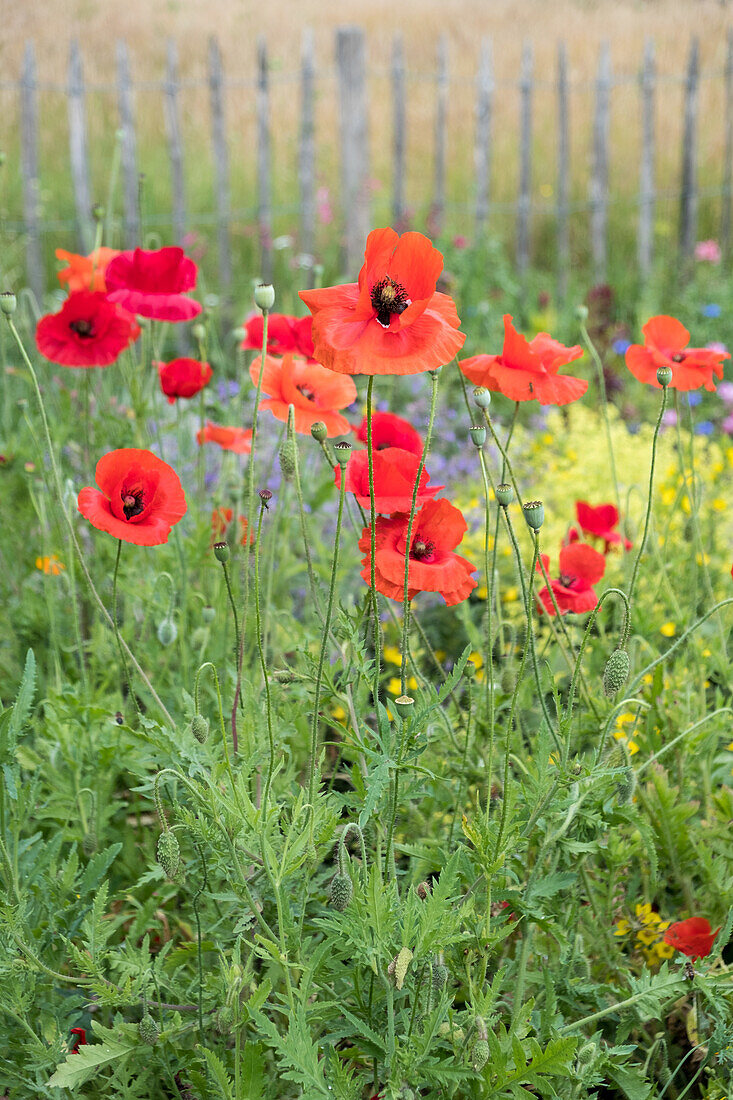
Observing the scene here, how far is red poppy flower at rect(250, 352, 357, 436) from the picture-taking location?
1556 mm

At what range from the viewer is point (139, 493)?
1357mm

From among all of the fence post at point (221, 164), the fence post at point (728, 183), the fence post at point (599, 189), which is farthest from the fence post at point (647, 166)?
the fence post at point (221, 164)

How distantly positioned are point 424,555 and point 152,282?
31.9 inches

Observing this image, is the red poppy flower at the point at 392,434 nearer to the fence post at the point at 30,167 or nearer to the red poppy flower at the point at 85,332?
the red poppy flower at the point at 85,332

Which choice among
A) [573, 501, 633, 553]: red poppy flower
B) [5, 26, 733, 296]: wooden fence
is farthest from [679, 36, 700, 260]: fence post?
[573, 501, 633, 553]: red poppy flower

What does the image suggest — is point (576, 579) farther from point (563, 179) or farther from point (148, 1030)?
point (563, 179)

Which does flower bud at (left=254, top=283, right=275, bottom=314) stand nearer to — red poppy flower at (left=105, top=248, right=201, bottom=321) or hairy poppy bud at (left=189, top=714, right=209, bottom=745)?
hairy poppy bud at (left=189, top=714, right=209, bottom=745)

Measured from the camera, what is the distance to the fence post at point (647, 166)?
23.4 ft

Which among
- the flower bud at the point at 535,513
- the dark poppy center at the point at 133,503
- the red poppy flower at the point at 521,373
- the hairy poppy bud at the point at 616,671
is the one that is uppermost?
the red poppy flower at the point at 521,373

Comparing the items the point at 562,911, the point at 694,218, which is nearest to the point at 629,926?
the point at 562,911

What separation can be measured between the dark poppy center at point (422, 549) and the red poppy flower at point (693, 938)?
2.11 ft

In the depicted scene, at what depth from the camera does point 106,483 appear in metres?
1.30

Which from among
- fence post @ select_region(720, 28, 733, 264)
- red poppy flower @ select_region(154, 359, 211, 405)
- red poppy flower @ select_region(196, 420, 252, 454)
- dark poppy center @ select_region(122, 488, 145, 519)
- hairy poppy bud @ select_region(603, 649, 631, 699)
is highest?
dark poppy center @ select_region(122, 488, 145, 519)

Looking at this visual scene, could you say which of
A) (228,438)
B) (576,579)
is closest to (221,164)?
(228,438)
